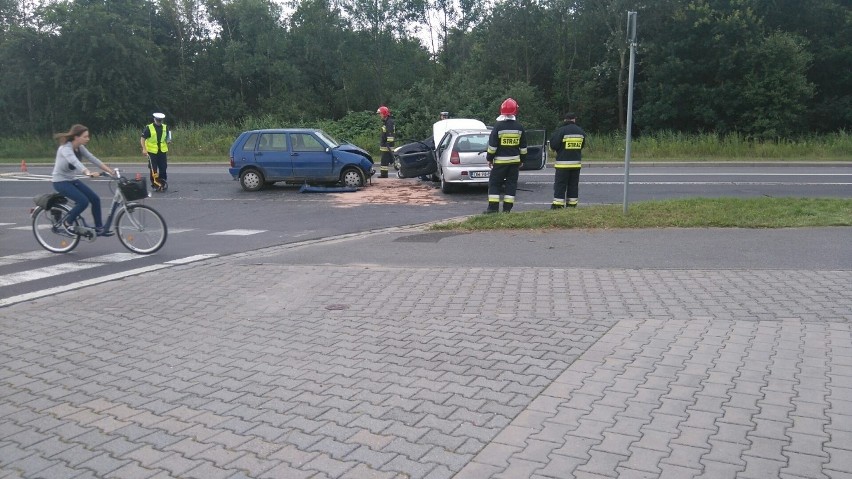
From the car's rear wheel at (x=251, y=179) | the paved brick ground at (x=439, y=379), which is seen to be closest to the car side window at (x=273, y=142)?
the car's rear wheel at (x=251, y=179)

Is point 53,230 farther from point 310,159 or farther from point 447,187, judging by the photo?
point 447,187

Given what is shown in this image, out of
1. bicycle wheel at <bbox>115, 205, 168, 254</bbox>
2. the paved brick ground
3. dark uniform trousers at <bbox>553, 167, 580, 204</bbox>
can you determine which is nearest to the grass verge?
dark uniform trousers at <bbox>553, 167, 580, 204</bbox>

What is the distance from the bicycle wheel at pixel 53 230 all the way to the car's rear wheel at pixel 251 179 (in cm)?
808

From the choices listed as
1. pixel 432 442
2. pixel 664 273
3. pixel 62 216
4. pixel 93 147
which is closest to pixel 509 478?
pixel 432 442

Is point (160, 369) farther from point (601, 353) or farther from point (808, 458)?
point (808, 458)

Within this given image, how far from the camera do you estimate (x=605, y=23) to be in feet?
144

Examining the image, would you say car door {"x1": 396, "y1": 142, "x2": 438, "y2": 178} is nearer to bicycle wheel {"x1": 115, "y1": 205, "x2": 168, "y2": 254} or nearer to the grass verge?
the grass verge

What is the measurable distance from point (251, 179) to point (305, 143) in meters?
1.66

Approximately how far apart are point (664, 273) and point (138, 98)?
43.6 m

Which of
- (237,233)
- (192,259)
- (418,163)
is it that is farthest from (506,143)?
(418,163)

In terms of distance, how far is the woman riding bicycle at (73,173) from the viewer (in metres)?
10.5

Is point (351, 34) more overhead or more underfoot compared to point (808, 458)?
more overhead

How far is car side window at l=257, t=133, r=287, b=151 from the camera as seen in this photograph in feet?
61.8

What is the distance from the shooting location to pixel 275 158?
61.6ft
